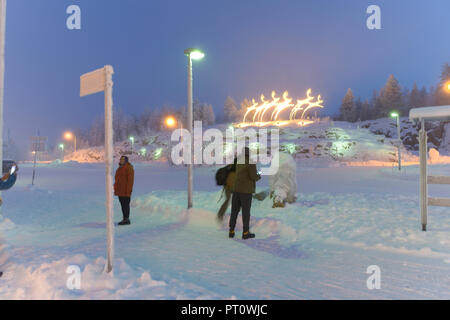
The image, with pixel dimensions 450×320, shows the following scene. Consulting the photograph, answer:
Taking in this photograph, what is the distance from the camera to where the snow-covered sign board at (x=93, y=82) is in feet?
14.0

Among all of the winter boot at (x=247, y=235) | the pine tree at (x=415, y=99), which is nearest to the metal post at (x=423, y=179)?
the winter boot at (x=247, y=235)

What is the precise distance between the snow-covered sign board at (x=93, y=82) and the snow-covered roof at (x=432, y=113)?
6.36 meters

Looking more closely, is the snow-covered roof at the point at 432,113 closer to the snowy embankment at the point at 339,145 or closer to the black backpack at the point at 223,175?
the black backpack at the point at 223,175

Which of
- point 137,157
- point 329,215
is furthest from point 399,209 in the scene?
point 137,157

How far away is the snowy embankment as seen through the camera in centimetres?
4597

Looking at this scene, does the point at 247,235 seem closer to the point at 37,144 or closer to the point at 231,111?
the point at 37,144

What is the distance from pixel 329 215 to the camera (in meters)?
8.40

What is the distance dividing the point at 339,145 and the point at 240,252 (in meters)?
47.5

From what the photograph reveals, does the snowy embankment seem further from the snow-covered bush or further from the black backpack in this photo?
the black backpack

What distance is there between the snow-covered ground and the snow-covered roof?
2.48 meters

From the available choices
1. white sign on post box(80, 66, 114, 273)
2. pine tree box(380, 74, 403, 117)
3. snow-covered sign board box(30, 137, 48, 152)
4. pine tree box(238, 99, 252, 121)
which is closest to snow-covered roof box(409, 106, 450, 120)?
white sign on post box(80, 66, 114, 273)

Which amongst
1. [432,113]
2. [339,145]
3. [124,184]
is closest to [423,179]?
[432,113]

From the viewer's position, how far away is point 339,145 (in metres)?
49.7
